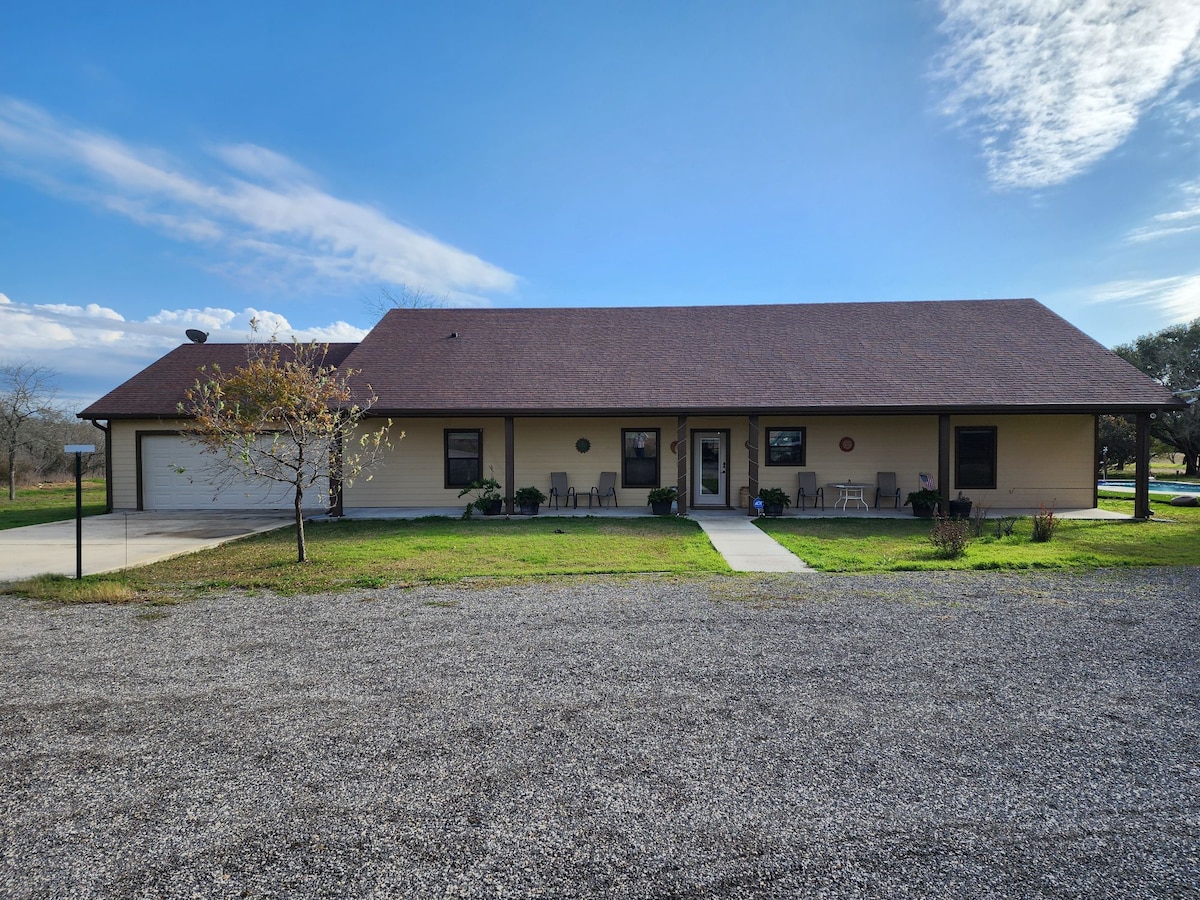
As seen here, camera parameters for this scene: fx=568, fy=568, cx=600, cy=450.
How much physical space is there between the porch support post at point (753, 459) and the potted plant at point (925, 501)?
347 cm

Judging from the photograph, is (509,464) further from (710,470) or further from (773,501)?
(773,501)

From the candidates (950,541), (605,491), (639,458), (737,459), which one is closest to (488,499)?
(605,491)

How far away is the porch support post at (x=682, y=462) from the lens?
13.1 meters

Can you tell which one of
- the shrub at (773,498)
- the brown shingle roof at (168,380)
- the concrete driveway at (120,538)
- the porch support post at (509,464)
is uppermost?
the brown shingle roof at (168,380)

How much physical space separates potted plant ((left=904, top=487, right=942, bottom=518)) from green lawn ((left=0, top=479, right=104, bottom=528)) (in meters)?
19.6

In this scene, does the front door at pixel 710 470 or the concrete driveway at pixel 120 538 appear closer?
the concrete driveway at pixel 120 538

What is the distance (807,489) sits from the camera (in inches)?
562

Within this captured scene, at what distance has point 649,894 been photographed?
2.17m

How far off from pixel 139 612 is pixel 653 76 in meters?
12.9

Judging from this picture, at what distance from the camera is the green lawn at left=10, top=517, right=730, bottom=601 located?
23.6 feet

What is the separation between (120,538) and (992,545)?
15504 mm

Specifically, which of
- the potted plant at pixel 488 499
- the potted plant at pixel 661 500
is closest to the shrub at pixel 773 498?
the potted plant at pixel 661 500

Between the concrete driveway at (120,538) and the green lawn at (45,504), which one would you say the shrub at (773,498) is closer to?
the concrete driveway at (120,538)

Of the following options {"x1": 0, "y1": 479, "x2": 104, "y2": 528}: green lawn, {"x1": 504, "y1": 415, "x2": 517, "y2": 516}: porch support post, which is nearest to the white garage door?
{"x1": 0, "y1": 479, "x2": 104, "y2": 528}: green lawn
